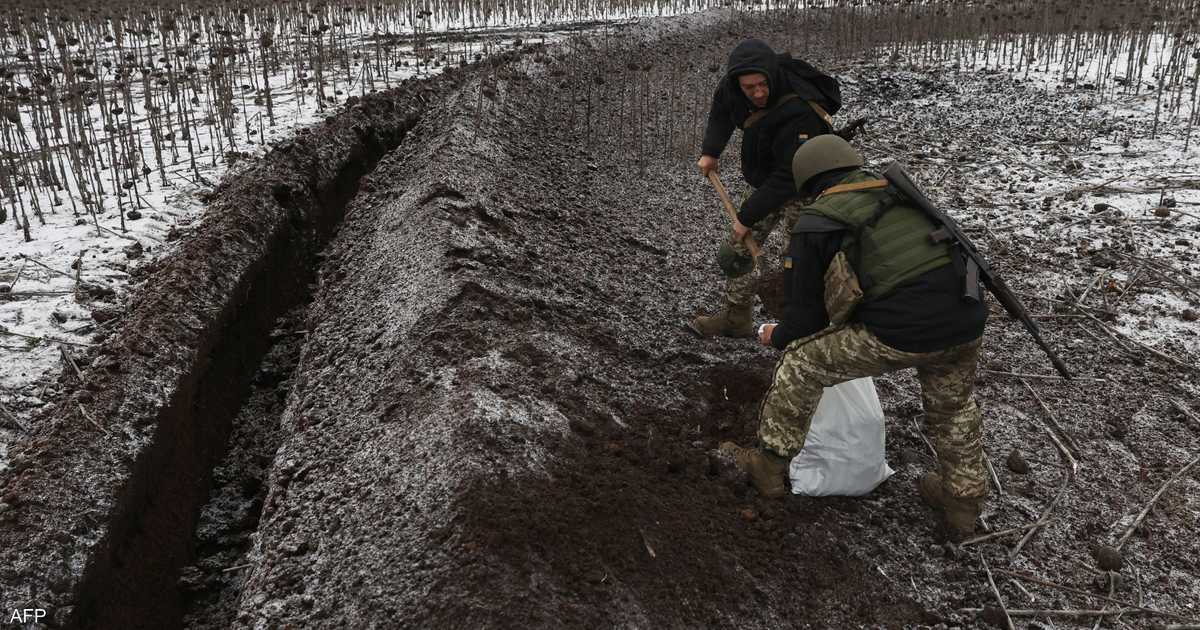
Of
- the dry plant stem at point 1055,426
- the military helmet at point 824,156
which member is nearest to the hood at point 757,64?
the military helmet at point 824,156

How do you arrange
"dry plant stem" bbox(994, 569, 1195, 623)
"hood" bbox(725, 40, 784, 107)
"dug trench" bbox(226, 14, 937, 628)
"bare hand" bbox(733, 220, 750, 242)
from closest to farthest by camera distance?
"dug trench" bbox(226, 14, 937, 628)
"dry plant stem" bbox(994, 569, 1195, 623)
"hood" bbox(725, 40, 784, 107)
"bare hand" bbox(733, 220, 750, 242)

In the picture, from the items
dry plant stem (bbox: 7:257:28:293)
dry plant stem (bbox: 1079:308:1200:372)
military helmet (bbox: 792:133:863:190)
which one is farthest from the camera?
dry plant stem (bbox: 7:257:28:293)

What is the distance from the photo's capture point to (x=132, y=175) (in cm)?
535

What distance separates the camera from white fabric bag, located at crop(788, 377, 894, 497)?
2938mm

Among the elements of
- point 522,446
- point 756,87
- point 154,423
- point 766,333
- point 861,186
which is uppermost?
point 756,87

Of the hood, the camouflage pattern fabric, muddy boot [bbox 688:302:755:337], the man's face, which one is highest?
the hood

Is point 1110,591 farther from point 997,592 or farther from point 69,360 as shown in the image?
point 69,360

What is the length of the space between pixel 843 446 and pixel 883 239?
2.88ft

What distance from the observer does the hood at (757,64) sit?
3.35 m

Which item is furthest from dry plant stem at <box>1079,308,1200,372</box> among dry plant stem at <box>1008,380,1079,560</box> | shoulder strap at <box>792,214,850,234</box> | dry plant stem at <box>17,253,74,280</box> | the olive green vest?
dry plant stem at <box>17,253,74,280</box>

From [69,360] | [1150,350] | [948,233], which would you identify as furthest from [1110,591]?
[69,360]

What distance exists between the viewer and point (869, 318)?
260cm

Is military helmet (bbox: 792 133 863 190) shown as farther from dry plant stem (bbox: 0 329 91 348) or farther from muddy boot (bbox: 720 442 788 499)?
dry plant stem (bbox: 0 329 91 348)

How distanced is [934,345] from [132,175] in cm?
540
